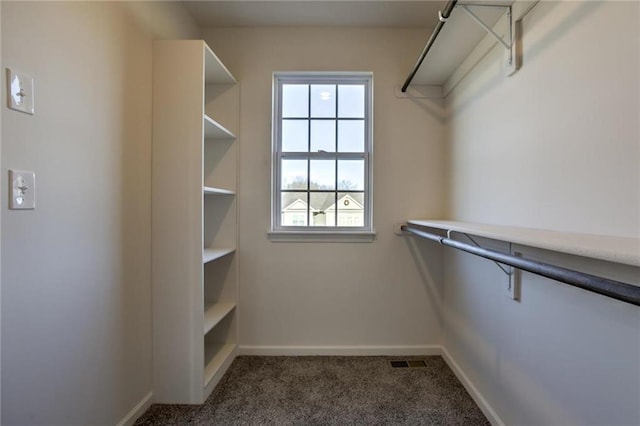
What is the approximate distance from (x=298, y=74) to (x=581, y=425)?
8.15 feet

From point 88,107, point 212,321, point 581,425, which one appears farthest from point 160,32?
point 581,425

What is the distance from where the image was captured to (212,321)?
194 centimetres

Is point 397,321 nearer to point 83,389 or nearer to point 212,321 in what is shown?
point 212,321

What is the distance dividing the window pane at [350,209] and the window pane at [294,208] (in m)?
0.28

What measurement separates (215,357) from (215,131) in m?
1.58

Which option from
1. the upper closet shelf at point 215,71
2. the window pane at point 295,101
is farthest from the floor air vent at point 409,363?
the upper closet shelf at point 215,71

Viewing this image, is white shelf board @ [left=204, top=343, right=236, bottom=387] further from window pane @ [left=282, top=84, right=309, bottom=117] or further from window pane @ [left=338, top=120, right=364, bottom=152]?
window pane @ [left=282, top=84, right=309, bottom=117]

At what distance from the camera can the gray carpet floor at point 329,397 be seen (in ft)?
5.41

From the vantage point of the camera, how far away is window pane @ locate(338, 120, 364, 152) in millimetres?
2453

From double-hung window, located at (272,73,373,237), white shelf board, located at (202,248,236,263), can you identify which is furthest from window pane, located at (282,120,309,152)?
white shelf board, located at (202,248,236,263)

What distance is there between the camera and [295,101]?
8.05 ft

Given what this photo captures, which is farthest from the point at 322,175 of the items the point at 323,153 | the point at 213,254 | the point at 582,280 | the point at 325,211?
the point at 582,280

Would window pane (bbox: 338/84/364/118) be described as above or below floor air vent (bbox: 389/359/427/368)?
above

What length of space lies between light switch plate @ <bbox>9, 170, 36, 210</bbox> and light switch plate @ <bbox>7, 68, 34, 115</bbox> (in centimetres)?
22
